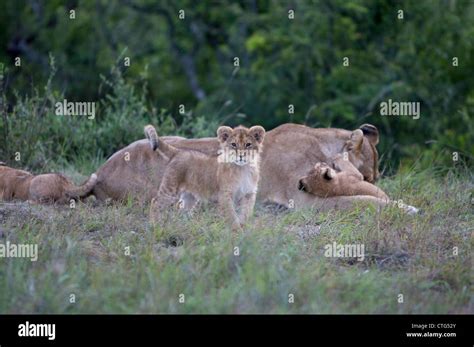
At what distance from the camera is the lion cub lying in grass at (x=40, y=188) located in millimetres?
9055

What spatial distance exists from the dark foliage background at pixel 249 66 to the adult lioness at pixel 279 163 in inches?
72.9

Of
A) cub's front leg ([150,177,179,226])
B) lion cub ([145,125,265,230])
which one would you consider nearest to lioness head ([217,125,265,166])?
lion cub ([145,125,265,230])

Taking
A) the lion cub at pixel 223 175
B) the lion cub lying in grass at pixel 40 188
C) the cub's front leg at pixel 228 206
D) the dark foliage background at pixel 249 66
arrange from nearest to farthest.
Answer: the cub's front leg at pixel 228 206, the lion cub at pixel 223 175, the lion cub lying in grass at pixel 40 188, the dark foliage background at pixel 249 66

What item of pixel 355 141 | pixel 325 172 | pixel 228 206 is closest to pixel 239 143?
pixel 228 206

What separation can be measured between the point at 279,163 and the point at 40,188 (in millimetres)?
2361

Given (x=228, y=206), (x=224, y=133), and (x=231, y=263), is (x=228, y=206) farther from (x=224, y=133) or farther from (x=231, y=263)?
(x=231, y=263)

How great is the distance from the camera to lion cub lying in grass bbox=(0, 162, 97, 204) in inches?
356

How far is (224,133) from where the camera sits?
861cm

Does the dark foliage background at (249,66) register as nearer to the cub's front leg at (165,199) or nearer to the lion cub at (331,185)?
the cub's front leg at (165,199)

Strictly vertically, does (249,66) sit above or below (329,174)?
above

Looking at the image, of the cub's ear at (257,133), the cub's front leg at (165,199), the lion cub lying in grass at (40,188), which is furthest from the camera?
the lion cub lying in grass at (40,188)

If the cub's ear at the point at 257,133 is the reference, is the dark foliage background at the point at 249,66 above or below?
above

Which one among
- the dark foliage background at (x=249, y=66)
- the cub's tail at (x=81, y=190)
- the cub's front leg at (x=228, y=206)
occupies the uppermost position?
the dark foliage background at (x=249, y=66)

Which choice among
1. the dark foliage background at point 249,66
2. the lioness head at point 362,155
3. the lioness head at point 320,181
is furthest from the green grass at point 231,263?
the dark foliage background at point 249,66
